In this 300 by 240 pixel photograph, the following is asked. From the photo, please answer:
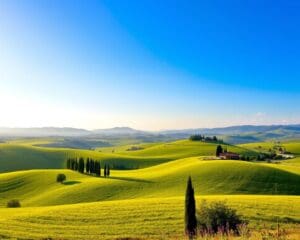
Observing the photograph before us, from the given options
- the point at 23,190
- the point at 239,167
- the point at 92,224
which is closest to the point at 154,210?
the point at 92,224

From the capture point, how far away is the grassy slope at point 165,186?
81.6 m

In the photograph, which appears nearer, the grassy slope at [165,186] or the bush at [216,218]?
the bush at [216,218]

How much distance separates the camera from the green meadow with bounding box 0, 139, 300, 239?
36.3 m

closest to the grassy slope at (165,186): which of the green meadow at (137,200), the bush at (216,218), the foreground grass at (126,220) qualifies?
the green meadow at (137,200)

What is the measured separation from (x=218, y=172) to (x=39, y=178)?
50.7 m

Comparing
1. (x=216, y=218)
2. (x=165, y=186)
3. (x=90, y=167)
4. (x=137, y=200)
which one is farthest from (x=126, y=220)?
(x=90, y=167)

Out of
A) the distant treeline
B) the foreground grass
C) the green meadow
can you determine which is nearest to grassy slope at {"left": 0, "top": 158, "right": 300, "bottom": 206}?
the green meadow

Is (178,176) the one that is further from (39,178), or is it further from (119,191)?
(39,178)

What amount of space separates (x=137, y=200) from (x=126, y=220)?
16.7m

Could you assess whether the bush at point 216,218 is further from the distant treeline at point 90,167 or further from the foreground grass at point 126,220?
the distant treeline at point 90,167

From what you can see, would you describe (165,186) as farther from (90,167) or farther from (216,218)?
(216,218)

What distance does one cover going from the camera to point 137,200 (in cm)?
5684

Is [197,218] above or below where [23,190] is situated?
above

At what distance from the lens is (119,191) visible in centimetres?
A: 8388
